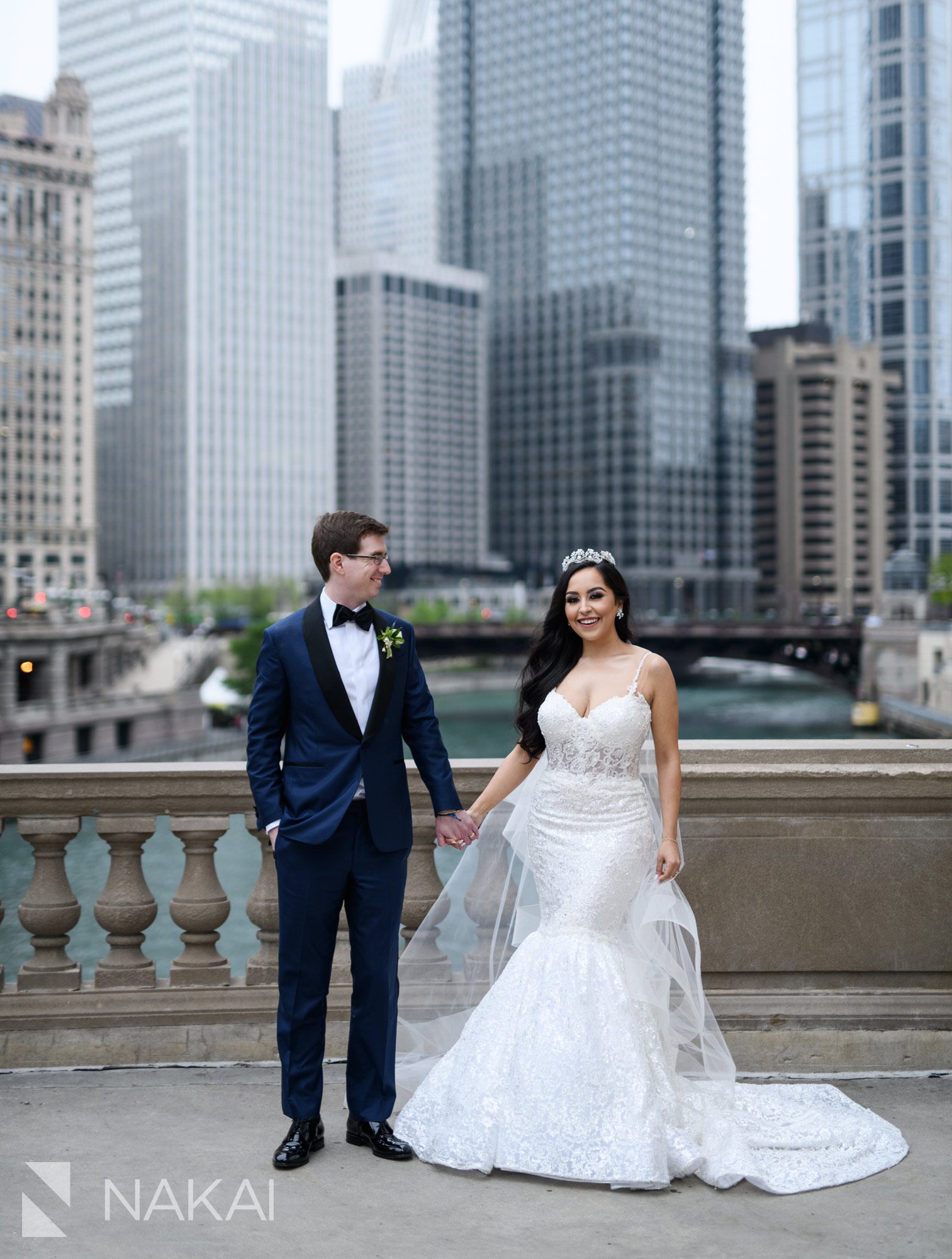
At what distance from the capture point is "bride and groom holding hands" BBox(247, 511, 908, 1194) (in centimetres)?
484

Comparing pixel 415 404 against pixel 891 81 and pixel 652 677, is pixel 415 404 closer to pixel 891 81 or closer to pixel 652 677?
pixel 891 81

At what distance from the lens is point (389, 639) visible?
5035mm

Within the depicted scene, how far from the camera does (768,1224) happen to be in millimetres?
4422

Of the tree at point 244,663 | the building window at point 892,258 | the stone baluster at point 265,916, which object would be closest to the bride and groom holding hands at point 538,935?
the stone baluster at point 265,916

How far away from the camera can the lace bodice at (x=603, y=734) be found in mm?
5148

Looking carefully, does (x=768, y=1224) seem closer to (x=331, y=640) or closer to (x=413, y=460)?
(x=331, y=640)

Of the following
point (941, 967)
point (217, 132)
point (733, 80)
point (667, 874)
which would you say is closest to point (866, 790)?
point (941, 967)

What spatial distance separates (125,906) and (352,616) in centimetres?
175

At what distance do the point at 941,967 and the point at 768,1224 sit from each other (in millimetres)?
1981

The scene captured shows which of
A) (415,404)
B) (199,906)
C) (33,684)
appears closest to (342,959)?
(199,906)

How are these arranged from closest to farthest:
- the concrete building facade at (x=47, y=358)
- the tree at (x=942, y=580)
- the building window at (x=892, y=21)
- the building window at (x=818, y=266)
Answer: the tree at (x=942, y=580) < the building window at (x=892, y=21) < the concrete building facade at (x=47, y=358) < the building window at (x=818, y=266)

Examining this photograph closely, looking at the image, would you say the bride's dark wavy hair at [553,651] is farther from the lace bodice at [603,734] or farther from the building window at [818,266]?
the building window at [818,266]

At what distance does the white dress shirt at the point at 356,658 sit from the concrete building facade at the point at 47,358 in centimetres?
14132

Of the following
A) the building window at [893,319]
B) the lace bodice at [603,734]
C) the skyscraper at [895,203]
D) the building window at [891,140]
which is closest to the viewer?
the lace bodice at [603,734]
